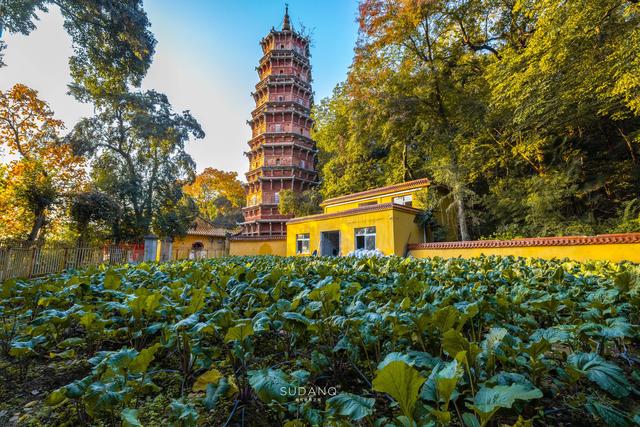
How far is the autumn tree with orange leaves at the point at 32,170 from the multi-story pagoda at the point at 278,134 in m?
13.9

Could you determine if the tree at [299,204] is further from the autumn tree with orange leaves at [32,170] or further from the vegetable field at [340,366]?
the vegetable field at [340,366]

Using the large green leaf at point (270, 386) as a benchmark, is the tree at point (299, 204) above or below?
above

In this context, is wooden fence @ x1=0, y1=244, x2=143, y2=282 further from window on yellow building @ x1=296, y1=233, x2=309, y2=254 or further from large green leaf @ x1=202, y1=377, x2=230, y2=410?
window on yellow building @ x1=296, y1=233, x2=309, y2=254

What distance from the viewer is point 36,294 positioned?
9.24 ft

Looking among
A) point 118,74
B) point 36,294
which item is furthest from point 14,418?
point 118,74

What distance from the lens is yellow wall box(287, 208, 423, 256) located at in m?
13.6

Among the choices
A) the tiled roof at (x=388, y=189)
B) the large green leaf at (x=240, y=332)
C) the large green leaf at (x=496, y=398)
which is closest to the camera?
the large green leaf at (x=496, y=398)

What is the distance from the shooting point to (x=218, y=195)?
35.8 meters

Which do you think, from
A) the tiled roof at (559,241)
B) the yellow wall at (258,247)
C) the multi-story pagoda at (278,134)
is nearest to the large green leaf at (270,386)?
the tiled roof at (559,241)

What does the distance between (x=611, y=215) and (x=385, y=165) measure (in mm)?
13329

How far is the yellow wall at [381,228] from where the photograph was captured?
13.6 m

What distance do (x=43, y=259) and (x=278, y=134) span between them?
2206cm

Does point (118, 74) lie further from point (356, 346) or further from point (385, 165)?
point (385, 165)

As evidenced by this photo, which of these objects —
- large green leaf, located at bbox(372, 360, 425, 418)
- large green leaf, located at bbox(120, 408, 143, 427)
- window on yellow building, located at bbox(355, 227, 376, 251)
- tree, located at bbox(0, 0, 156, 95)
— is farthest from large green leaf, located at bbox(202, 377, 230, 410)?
window on yellow building, located at bbox(355, 227, 376, 251)
